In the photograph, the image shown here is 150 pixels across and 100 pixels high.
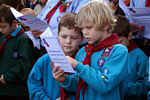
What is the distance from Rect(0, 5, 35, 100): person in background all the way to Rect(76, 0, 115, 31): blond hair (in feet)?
4.31

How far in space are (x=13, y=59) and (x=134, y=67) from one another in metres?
1.40

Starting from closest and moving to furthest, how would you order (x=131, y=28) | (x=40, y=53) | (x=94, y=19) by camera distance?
(x=94, y=19) → (x=131, y=28) → (x=40, y=53)

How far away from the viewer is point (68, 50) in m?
2.96

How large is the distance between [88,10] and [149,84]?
110 centimetres

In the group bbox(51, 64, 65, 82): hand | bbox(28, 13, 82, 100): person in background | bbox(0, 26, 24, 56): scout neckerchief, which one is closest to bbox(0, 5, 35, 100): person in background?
bbox(0, 26, 24, 56): scout neckerchief

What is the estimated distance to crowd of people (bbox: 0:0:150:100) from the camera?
2523mm

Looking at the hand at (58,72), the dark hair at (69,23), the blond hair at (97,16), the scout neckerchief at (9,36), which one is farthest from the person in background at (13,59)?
the blond hair at (97,16)

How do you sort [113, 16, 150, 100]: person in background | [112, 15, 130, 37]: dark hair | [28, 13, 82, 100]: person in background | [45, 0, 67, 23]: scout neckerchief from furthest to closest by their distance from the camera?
[45, 0, 67, 23]: scout neckerchief → [112, 15, 130, 37]: dark hair → [113, 16, 150, 100]: person in background → [28, 13, 82, 100]: person in background

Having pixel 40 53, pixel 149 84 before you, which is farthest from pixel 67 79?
pixel 40 53

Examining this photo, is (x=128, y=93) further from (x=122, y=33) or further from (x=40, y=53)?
(x=40, y=53)

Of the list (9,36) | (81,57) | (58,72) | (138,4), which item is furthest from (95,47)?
(9,36)

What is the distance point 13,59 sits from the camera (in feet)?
12.5

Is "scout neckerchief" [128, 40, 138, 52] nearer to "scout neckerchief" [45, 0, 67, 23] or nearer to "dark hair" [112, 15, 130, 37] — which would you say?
"dark hair" [112, 15, 130, 37]

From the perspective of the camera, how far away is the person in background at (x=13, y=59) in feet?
12.3
